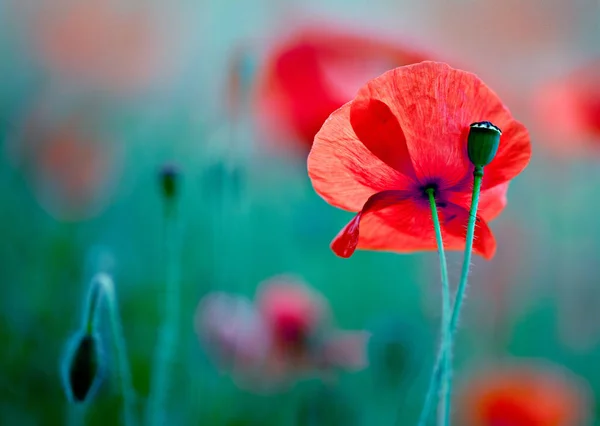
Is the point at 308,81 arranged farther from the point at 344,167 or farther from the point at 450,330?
the point at 450,330

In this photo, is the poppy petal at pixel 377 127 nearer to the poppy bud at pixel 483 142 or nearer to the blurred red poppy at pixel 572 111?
the poppy bud at pixel 483 142

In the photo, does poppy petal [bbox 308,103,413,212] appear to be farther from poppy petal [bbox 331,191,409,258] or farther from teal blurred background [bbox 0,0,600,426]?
teal blurred background [bbox 0,0,600,426]

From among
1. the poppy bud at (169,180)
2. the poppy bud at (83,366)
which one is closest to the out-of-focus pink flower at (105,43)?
the poppy bud at (169,180)

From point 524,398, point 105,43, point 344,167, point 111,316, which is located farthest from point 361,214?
point 105,43

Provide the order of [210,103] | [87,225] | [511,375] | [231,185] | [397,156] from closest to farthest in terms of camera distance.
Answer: [397,156] < [231,185] < [511,375] < [87,225] < [210,103]

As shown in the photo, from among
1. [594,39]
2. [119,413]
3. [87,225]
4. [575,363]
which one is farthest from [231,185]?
[594,39]

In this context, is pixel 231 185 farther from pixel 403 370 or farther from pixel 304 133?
pixel 403 370

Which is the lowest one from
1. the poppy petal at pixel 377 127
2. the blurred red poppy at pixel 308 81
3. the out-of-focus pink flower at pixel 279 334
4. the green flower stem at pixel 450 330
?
the out-of-focus pink flower at pixel 279 334
